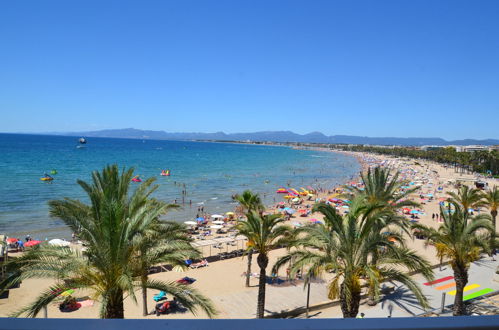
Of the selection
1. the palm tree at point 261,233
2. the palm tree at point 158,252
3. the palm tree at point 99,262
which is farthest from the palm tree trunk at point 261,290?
the palm tree at point 99,262

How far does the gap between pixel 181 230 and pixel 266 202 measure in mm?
33915

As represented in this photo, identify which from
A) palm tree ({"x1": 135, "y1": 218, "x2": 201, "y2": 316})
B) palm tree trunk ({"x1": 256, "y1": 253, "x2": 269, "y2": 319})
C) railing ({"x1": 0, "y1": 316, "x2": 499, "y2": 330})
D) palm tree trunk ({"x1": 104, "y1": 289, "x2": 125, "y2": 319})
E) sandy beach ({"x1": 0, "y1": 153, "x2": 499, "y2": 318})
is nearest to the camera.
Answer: railing ({"x1": 0, "y1": 316, "x2": 499, "y2": 330})

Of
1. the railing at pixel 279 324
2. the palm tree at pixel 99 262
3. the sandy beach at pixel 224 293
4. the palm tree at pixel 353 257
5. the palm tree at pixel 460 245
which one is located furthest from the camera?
the sandy beach at pixel 224 293

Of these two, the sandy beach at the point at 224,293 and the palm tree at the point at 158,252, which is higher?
the palm tree at the point at 158,252

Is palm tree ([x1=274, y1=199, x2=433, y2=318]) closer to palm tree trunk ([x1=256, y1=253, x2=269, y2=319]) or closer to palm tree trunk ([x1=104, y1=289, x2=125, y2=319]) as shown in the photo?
palm tree trunk ([x1=256, y1=253, x2=269, y2=319])

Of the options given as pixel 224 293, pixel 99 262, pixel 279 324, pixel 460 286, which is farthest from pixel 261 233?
pixel 279 324

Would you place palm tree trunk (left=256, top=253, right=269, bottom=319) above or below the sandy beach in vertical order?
above

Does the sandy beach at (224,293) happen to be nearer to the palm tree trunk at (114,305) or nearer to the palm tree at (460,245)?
the palm tree at (460,245)

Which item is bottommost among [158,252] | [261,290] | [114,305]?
[261,290]

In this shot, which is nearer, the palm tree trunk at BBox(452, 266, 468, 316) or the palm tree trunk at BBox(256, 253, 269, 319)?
the palm tree trunk at BBox(452, 266, 468, 316)

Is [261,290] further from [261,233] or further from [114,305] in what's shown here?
[114,305]


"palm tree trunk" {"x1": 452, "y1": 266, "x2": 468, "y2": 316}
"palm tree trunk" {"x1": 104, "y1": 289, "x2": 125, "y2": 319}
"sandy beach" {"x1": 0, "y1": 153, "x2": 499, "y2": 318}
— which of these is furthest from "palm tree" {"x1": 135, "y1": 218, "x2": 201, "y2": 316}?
"palm tree trunk" {"x1": 452, "y1": 266, "x2": 468, "y2": 316}

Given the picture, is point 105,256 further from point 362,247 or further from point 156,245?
point 362,247

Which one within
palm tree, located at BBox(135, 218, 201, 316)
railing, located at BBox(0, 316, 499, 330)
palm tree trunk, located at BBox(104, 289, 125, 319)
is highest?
railing, located at BBox(0, 316, 499, 330)
